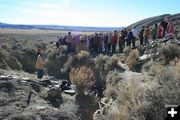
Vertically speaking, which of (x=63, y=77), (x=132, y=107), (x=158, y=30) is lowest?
(x=63, y=77)

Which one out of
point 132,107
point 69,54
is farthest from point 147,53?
point 132,107

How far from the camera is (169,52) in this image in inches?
814

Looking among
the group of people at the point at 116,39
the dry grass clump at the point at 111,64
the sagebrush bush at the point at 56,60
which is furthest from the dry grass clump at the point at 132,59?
the sagebrush bush at the point at 56,60

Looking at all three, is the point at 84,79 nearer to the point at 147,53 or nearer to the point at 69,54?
the point at 147,53

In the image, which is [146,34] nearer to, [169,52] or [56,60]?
[169,52]

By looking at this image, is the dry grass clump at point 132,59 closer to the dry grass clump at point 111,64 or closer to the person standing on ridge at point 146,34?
the dry grass clump at point 111,64

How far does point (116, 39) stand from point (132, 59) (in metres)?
5.10

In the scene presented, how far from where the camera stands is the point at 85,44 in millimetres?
31125

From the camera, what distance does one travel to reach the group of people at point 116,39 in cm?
2539

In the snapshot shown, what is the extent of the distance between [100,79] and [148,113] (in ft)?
46.6

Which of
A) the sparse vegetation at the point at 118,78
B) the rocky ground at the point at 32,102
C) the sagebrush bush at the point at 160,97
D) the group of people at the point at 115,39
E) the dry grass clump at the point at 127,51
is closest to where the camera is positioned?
the sagebrush bush at the point at 160,97

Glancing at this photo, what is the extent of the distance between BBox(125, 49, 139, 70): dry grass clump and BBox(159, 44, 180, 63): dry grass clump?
2.05m

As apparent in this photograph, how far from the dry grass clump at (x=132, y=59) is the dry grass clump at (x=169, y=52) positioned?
2048mm

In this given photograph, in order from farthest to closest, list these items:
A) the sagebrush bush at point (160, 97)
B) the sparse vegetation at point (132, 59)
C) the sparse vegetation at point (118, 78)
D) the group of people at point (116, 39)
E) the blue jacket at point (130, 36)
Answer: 1. the blue jacket at point (130, 36)
2. the group of people at point (116, 39)
3. the sparse vegetation at point (132, 59)
4. the sparse vegetation at point (118, 78)
5. the sagebrush bush at point (160, 97)
